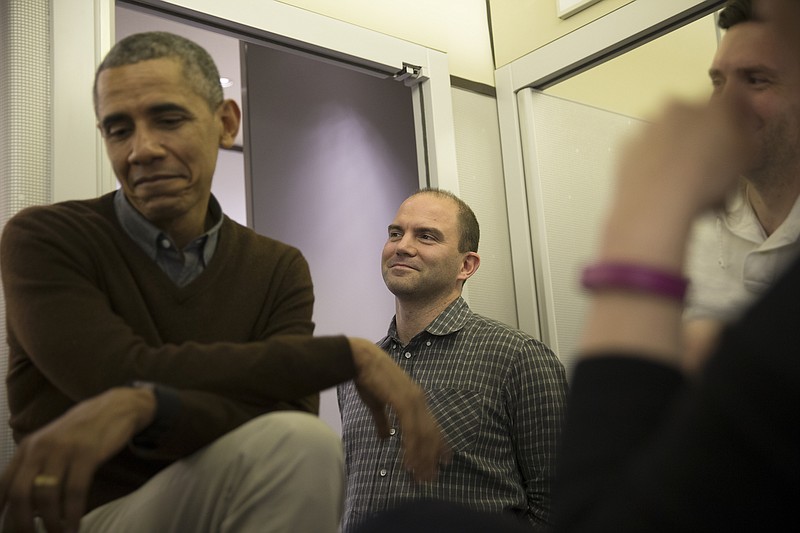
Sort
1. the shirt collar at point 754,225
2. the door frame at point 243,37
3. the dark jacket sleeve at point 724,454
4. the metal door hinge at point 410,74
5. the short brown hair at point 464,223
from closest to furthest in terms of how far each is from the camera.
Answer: the dark jacket sleeve at point 724,454
the shirt collar at point 754,225
the door frame at point 243,37
the short brown hair at point 464,223
the metal door hinge at point 410,74

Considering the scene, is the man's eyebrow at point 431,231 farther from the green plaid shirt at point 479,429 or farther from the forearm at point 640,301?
the forearm at point 640,301

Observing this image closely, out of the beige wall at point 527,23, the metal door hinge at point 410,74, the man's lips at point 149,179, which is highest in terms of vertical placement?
the beige wall at point 527,23

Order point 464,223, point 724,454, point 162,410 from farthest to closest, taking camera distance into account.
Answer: point 464,223
point 162,410
point 724,454

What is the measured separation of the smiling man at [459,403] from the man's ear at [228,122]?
2.93 ft

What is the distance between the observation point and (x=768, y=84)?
1.01 m

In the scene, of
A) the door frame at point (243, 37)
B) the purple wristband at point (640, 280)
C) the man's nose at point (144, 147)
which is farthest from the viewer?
the door frame at point (243, 37)

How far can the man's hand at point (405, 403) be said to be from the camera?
1.03 m

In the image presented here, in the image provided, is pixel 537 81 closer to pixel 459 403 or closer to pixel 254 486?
pixel 459 403

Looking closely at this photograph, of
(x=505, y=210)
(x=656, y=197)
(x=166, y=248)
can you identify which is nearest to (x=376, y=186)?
(x=505, y=210)

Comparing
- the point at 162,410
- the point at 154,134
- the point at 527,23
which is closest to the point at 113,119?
the point at 154,134

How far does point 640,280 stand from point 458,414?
1.55m

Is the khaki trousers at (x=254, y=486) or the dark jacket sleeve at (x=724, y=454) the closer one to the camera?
the dark jacket sleeve at (x=724, y=454)

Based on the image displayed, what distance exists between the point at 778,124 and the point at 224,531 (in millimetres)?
951

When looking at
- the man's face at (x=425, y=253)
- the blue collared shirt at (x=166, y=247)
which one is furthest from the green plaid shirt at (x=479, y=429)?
the blue collared shirt at (x=166, y=247)
